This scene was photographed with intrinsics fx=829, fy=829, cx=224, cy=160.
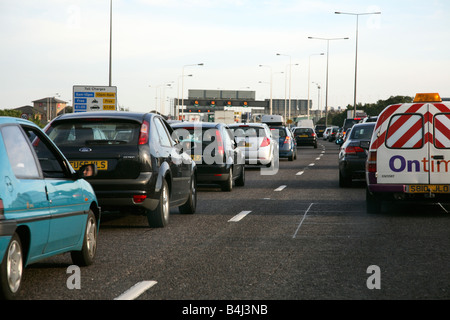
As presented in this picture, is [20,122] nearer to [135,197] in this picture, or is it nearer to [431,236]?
[135,197]

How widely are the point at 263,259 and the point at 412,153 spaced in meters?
5.08

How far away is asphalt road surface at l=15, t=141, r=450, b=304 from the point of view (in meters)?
6.91

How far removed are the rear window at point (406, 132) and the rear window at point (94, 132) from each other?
4.22 m

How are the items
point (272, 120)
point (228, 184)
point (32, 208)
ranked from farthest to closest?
1. point (272, 120)
2. point (228, 184)
3. point (32, 208)

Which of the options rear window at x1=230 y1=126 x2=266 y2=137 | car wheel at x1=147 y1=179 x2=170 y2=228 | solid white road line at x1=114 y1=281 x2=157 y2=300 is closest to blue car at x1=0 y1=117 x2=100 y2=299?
solid white road line at x1=114 y1=281 x2=157 y2=300

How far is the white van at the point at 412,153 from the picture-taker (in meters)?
12.8

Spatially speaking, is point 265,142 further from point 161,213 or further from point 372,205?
point 161,213

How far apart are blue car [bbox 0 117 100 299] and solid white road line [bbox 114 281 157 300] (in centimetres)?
77

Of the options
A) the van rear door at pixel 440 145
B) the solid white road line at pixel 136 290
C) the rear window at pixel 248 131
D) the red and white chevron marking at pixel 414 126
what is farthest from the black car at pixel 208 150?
the solid white road line at pixel 136 290

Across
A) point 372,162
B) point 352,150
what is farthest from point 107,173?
point 352,150

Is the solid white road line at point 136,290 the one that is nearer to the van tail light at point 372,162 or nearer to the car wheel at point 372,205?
the van tail light at point 372,162

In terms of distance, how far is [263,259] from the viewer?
8.72 meters
